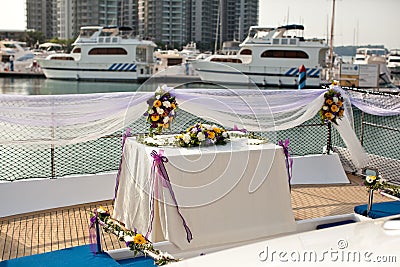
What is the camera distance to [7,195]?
541 cm

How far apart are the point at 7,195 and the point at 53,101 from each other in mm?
955

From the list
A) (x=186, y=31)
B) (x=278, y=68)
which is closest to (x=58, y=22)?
(x=186, y=31)

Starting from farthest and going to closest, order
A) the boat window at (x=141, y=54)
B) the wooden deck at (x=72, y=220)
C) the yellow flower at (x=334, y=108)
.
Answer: the boat window at (x=141, y=54)
the yellow flower at (x=334, y=108)
the wooden deck at (x=72, y=220)

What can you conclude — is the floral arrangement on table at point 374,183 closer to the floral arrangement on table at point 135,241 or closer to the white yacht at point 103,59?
the floral arrangement on table at point 135,241

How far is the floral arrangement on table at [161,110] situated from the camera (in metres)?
5.27

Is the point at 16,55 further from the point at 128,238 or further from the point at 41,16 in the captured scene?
the point at 128,238

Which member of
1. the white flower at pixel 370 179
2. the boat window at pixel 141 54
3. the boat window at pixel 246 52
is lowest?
the white flower at pixel 370 179

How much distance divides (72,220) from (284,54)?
33613mm

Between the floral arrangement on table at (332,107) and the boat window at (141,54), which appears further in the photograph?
the boat window at (141,54)

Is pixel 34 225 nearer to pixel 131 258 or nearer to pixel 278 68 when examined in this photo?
pixel 131 258

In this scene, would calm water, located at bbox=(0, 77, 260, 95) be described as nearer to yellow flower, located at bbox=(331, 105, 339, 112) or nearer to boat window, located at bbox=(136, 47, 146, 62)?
boat window, located at bbox=(136, 47, 146, 62)

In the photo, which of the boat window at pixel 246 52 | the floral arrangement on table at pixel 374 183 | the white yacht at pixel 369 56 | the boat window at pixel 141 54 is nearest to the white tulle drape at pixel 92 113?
the floral arrangement on table at pixel 374 183

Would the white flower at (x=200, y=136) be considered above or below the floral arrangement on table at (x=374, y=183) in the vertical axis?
above

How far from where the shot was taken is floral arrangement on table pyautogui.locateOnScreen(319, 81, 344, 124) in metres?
6.57
